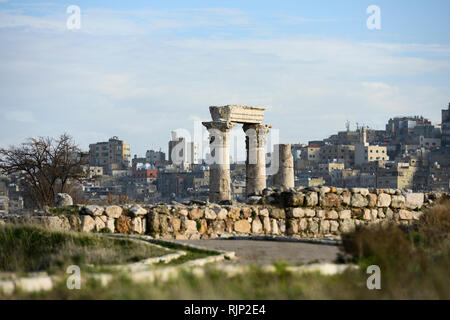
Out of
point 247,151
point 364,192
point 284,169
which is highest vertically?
point 247,151

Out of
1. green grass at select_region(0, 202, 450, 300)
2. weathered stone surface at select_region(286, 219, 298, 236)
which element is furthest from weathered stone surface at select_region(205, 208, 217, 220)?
green grass at select_region(0, 202, 450, 300)

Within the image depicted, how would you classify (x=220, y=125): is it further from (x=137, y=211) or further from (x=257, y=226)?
(x=137, y=211)

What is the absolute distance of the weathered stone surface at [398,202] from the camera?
71.2 feet

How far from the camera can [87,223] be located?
16.8 meters

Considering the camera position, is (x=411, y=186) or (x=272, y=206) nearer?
(x=272, y=206)

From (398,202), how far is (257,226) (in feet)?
15.1

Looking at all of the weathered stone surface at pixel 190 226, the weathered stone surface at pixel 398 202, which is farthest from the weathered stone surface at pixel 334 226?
the weathered stone surface at pixel 190 226

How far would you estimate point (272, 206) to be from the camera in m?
20.1

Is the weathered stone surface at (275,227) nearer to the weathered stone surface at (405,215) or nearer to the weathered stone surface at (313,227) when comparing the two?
the weathered stone surface at (313,227)

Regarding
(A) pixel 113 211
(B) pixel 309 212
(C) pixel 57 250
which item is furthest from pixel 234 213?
(C) pixel 57 250

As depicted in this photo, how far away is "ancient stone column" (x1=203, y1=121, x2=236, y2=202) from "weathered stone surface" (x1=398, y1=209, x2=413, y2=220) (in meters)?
9.05
